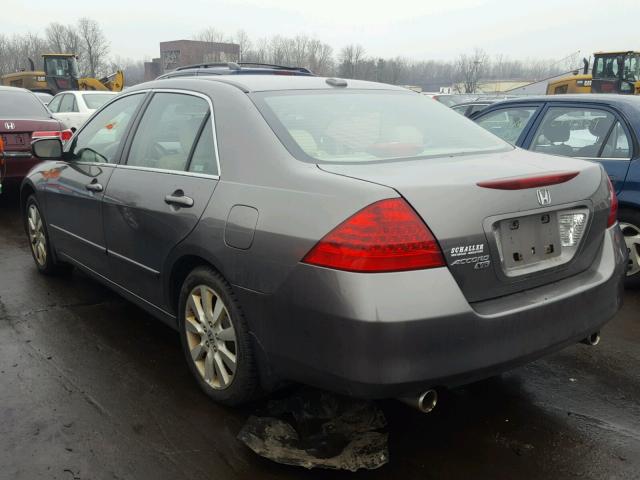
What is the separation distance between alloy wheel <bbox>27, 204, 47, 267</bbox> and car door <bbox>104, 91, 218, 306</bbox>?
62.8 inches

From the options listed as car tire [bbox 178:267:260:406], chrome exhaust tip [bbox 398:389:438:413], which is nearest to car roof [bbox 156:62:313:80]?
car tire [bbox 178:267:260:406]

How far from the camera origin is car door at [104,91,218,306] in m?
2.99

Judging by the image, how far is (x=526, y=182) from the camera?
2.46m

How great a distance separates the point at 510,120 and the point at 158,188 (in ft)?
12.4

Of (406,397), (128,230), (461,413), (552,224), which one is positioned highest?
(552,224)

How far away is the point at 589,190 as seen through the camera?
2727mm

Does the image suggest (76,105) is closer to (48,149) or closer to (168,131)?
(48,149)

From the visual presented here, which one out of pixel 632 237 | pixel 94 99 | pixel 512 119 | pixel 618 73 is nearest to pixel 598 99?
pixel 512 119

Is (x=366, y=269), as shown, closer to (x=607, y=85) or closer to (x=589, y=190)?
Answer: (x=589, y=190)

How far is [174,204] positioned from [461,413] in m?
1.80

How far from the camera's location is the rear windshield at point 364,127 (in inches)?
109

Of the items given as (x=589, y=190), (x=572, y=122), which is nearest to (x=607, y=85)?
(x=572, y=122)

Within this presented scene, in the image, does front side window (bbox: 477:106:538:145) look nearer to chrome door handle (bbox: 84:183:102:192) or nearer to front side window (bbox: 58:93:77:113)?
chrome door handle (bbox: 84:183:102:192)

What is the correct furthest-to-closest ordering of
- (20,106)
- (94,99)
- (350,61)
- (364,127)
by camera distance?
(350,61) < (94,99) < (20,106) < (364,127)
